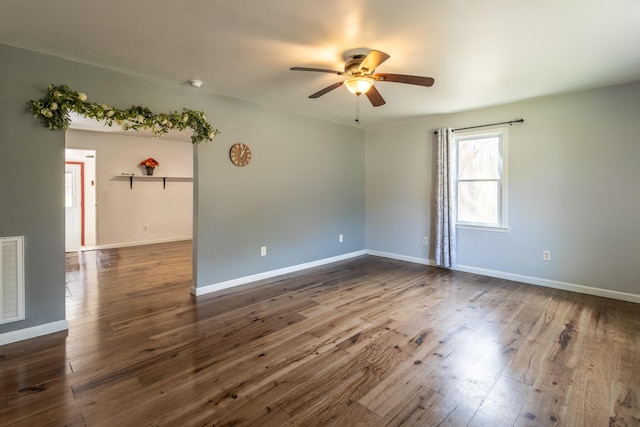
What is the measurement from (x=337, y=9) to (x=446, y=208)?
357 cm

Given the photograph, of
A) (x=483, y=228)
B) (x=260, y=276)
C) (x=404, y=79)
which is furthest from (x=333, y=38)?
(x=483, y=228)

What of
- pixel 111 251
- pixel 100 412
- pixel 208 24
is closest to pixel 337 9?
pixel 208 24

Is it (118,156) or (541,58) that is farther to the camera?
(118,156)

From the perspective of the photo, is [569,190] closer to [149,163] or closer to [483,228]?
[483,228]

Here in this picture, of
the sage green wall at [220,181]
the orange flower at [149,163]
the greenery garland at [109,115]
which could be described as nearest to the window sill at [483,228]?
the sage green wall at [220,181]

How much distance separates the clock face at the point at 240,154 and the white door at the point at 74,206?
4.89 meters

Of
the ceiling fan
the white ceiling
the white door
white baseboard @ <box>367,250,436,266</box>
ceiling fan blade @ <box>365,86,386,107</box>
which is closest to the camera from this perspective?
the white ceiling

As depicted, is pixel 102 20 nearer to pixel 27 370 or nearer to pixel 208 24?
pixel 208 24

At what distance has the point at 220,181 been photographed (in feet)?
12.9

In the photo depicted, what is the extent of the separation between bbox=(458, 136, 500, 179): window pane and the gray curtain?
142 mm

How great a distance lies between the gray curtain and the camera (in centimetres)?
481

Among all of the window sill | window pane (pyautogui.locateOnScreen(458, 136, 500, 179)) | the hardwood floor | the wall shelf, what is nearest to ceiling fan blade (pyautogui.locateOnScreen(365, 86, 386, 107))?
the hardwood floor

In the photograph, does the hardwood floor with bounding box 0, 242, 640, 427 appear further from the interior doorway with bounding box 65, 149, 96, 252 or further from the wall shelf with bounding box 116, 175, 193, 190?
the wall shelf with bounding box 116, 175, 193, 190

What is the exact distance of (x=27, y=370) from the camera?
2.19 meters
